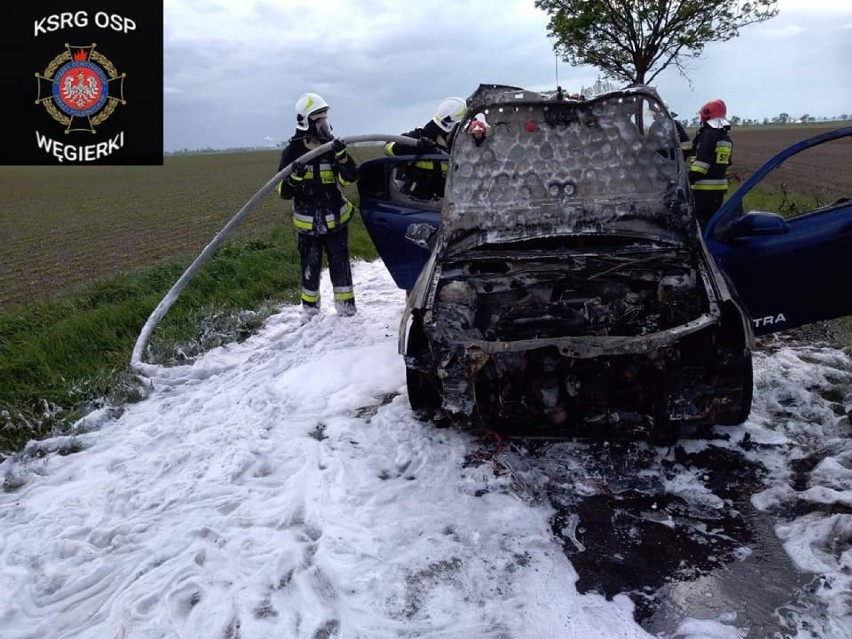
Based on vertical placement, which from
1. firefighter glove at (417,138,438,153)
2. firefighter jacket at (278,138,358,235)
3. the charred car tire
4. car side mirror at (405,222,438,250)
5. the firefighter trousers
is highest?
firefighter glove at (417,138,438,153)

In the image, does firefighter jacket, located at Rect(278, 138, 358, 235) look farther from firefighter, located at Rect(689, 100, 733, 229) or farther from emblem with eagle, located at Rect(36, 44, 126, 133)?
emblem with eagle, located at Rect(36, 44, 126, 133)

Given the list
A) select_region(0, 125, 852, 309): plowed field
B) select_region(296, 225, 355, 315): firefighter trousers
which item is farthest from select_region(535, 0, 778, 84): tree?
select_region(296, 225, 355, 315): firefighter trousers

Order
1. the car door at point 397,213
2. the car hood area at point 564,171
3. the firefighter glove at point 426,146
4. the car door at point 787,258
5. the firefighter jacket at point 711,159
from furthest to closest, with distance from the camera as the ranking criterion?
the firefighter jacket at point 711,159 → the firefighter glove at point 426,146 → the car door at point 397,213 → the car hood area at point 564,171 → the car door at point 787,258

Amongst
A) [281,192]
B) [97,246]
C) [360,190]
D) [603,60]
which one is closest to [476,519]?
[360,190]

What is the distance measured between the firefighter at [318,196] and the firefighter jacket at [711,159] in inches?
135

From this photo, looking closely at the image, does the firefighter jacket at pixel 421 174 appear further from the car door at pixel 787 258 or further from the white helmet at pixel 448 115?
the car door at pixel 787 258

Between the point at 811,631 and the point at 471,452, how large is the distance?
5.80ft

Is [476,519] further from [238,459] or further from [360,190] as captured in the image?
[360,190]

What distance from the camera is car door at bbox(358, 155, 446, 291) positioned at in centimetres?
534

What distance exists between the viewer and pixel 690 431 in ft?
11.4

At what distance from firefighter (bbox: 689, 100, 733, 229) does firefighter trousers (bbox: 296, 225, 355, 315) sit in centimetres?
347

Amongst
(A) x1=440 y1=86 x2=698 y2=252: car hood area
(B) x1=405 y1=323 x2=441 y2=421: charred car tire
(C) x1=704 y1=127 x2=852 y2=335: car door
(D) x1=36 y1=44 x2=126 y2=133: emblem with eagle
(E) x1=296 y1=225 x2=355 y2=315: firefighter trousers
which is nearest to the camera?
(B) x1=405 y1=323 x2=441 y2=421: charred car tire

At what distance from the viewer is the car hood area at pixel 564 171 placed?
4000 millimetres

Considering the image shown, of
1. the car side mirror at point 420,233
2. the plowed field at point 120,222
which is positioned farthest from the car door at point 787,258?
the plowed field at point 120,222
